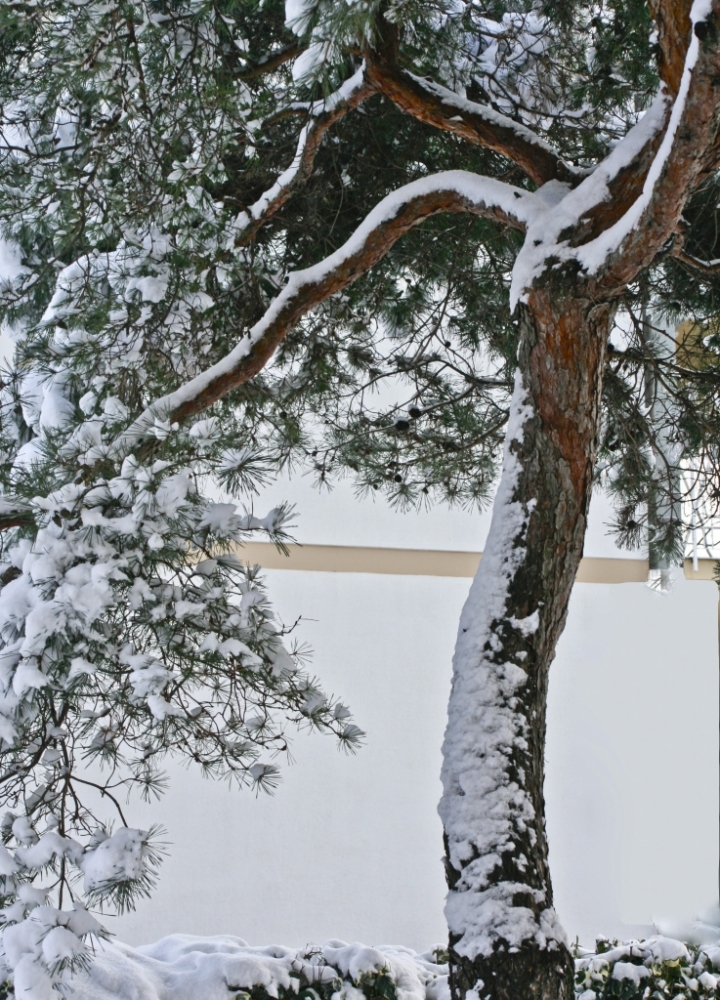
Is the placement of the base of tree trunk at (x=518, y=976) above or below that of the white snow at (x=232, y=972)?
above

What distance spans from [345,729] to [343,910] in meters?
2.35

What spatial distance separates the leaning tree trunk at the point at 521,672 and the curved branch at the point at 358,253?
0.24 m

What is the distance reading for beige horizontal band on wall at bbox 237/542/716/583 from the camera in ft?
12.7

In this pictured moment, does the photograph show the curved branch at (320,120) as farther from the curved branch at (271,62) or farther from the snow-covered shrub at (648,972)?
the snow-covered shrub at (648,972)

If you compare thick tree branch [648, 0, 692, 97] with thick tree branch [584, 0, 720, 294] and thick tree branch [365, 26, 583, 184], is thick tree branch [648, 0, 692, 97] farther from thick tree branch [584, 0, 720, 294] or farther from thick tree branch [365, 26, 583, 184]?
thick tree branch [365, 26, 583, 184]

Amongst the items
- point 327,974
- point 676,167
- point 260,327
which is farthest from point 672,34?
point 327,974

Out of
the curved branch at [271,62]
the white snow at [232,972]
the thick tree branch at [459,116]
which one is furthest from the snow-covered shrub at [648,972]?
the curved branch at [271,62]

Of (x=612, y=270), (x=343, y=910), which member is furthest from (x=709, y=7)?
(x=343, y=910)

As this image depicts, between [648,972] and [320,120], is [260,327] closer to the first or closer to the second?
[320,120]

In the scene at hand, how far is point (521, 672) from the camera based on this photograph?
156cm

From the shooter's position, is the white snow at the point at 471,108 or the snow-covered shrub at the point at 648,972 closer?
the white snow at the point at 471,108

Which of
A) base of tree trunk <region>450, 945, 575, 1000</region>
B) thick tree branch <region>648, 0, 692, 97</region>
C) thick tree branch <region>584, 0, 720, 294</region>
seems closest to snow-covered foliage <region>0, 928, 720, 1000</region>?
base of tree trunk <region>450, 945, 575, 1000</region>

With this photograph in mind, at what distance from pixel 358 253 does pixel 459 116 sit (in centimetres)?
31

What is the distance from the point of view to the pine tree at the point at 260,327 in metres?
1.32
